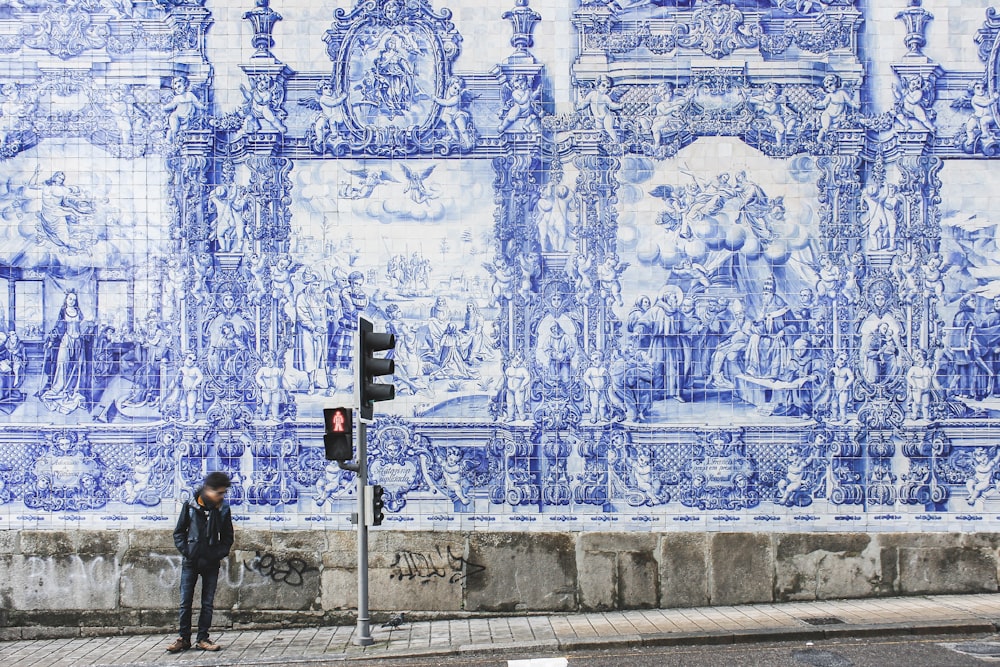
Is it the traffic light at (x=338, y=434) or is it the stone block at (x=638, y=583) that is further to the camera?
the stone block at (x=638, y=583)

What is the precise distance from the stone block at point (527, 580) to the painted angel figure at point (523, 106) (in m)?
3.99

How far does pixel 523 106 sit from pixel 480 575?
14.9ft

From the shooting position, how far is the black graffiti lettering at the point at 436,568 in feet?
30.2

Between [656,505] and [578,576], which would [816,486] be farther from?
[578,576]

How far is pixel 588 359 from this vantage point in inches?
368

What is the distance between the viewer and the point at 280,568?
→ 9.24 meters

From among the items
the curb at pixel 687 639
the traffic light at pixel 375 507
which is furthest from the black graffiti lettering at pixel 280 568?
the traffic light at pixel 375 507

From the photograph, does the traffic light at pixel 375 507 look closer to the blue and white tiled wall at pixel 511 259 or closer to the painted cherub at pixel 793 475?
the blue and white tiled wall at pixel 511 259

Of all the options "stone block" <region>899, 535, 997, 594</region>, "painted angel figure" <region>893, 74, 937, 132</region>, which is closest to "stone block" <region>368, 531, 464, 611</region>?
"stone block" <region>899, 535, 997, 594</region>

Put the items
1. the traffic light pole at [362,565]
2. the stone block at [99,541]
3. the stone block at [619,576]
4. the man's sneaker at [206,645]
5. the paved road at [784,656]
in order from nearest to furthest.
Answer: the paved road at [784,656] → the traffic light pole at [362,565] → the man's sneaker at [206,645] → the stone block at [619,576] → the stone block at [99,541]

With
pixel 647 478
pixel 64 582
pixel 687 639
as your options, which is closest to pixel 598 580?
pixel 647 478

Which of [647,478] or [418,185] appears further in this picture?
[418,185]

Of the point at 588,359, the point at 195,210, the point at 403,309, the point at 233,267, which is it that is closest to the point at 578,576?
the point at 588,359

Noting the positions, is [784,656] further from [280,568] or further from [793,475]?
[280,568]
